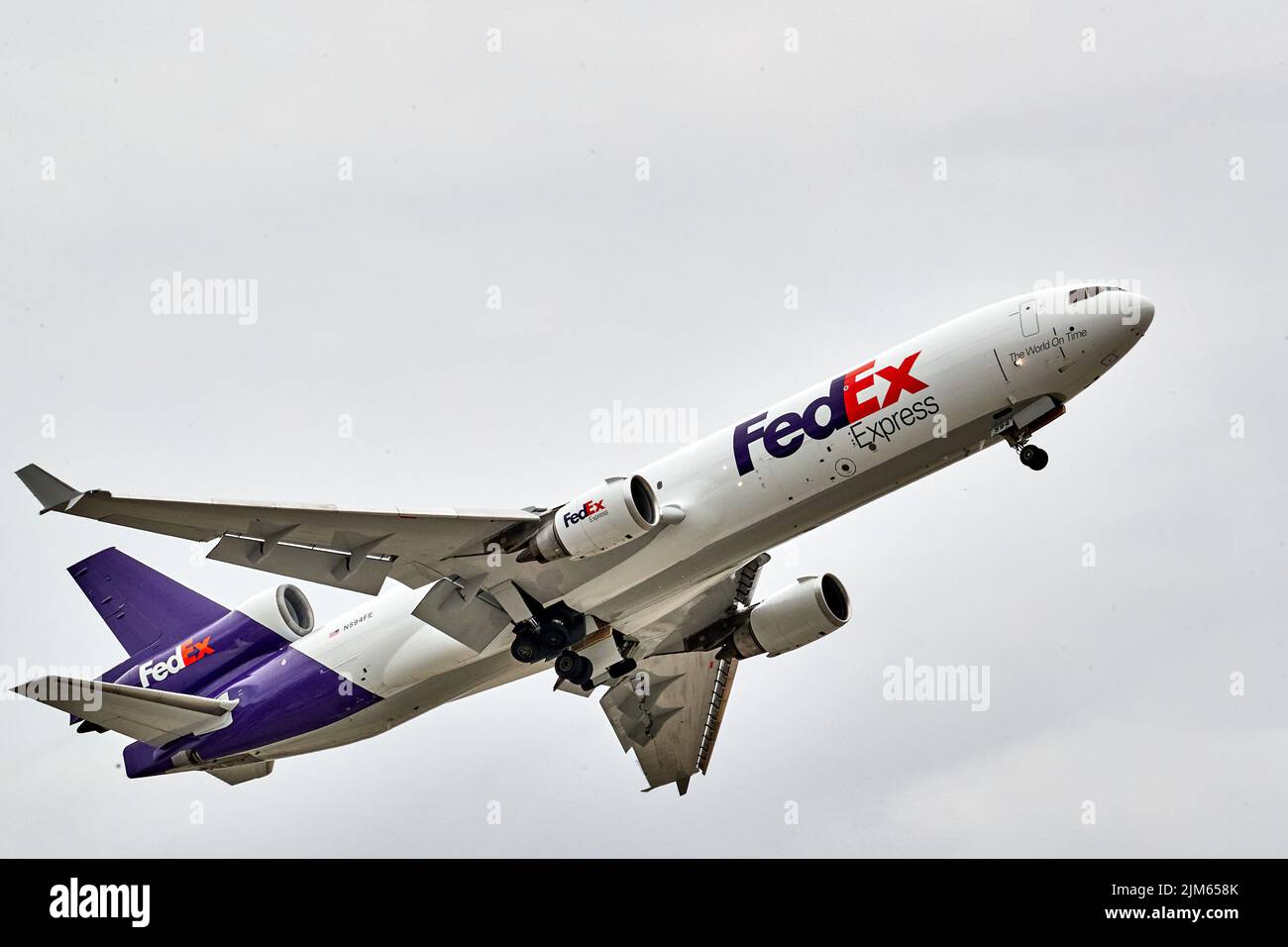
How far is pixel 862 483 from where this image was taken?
3578cm

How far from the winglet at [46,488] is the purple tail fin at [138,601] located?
13.8 metres

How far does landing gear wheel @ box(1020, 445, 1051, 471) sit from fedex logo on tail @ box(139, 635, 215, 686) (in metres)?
22.0

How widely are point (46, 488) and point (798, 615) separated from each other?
1945 centimetres

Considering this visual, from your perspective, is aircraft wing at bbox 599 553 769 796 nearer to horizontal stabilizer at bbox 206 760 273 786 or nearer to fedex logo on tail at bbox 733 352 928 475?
horizontal stabilizer at bbox 206 760 273 786

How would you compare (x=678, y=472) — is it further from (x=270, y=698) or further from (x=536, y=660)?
(x=270, y=698)

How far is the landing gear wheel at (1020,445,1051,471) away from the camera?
113 feet

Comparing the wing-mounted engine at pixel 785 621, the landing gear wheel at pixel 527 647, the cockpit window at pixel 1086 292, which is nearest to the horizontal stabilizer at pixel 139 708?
the landing gear wheel at pixel 527 647

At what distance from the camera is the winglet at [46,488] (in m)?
30.8

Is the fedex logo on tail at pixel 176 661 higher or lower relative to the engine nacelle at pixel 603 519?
lower

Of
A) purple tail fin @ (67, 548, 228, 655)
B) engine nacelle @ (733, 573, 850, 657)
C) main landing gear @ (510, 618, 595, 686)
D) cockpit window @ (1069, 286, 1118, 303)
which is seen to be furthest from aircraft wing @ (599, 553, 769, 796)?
cockpit window @ (1069, 286, 1118, 303)

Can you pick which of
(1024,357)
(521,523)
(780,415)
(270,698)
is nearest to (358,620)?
(270,698)

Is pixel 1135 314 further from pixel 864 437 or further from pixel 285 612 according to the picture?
pixel 285 612

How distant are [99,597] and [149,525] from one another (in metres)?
13.0

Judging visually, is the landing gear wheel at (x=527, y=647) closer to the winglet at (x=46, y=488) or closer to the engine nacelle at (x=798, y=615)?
the engine nacelle at (x=798, y=615)
